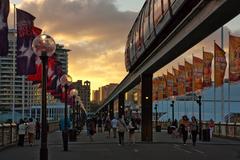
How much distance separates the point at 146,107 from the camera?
38.5 m

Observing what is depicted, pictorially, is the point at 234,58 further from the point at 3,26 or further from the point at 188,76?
the point at 3,26

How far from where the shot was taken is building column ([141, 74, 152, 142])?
37844mm

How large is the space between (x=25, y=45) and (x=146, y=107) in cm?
1355

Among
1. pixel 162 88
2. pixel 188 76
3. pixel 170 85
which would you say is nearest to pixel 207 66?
pixel 188 76

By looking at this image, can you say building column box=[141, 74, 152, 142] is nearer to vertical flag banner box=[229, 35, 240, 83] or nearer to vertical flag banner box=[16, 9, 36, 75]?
vertical flag banner box=[229, 35, 240, 83]

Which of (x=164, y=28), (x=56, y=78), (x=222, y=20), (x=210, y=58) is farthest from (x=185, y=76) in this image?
(x=222, y=20)

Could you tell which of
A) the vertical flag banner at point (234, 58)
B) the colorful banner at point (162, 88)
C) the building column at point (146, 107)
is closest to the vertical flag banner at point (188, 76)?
the colorful banner at point (162, 88)

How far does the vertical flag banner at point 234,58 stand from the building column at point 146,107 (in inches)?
224

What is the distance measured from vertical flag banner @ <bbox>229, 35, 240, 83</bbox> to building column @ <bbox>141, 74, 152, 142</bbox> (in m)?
5.68

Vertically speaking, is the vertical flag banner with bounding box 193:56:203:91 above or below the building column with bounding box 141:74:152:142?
above

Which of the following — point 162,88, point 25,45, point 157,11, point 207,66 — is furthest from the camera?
point 162,88

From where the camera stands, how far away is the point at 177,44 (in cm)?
2428

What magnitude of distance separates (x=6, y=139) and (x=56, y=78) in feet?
25.4

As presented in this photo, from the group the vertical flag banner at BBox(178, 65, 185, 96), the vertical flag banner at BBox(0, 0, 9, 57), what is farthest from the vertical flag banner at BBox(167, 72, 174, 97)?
the vertical flag banner at BBox(0, 0, 9, 57)
